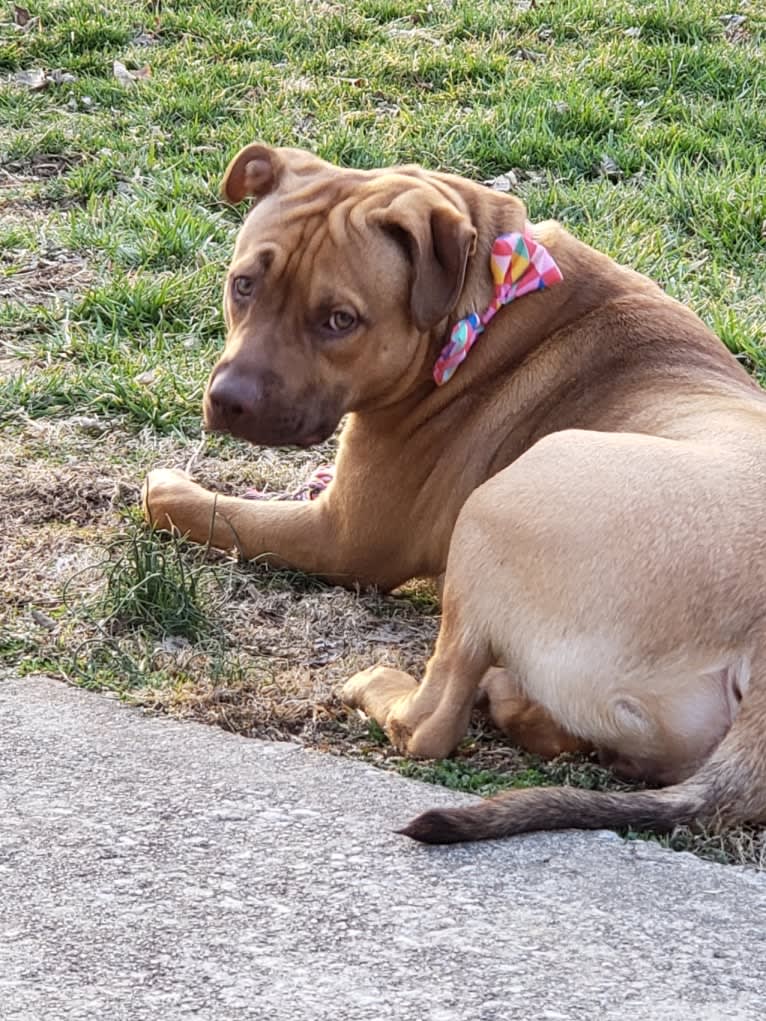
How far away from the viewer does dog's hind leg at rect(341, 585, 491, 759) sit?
3.92 meters

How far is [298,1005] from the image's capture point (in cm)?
284

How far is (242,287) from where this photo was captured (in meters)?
4.59

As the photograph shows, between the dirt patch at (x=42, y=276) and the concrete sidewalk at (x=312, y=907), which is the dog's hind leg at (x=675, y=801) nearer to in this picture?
the concrete sidewalk at (x=312, y=907)

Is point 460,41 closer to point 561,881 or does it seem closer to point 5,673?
point 5,673

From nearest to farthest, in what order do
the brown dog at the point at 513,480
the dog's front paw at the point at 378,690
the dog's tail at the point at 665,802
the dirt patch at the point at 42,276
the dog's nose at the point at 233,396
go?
1. the dog's tail at the point at 665,802
2. the brown dog at the point at 513,480
3. the dog's front paw at the point at 378,690
4. the dog's nose at the point at 233,396
5. the dirt patch at the point at 42,276

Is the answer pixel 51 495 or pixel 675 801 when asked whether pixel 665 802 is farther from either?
pixel 51 495

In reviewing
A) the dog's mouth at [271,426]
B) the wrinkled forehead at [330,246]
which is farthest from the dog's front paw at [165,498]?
the wrinkled forehead at [330,246]

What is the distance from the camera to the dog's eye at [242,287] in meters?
4.57

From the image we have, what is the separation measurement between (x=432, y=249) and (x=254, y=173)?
679 mm

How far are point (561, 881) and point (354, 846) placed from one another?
0.43m

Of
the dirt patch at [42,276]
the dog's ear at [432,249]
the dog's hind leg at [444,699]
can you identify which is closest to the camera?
the dog's hind leg at [444,699]

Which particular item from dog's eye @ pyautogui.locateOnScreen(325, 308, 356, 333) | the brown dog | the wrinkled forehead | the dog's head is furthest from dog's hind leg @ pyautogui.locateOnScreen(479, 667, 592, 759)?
the wrinkled forehead

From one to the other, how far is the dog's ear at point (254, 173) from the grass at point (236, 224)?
106 cm

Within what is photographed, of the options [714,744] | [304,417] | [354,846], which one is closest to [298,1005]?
[354,846]
